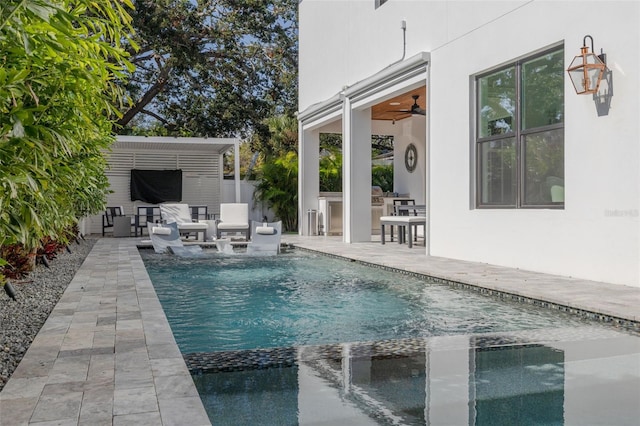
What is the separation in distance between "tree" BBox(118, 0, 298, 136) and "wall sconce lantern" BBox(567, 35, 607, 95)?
1498 cm

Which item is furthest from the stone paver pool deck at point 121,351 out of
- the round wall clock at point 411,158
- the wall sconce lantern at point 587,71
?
the round wall clock at point 411,158

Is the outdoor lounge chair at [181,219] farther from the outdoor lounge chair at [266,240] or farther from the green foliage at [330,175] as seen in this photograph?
the green foliage at [330,175]

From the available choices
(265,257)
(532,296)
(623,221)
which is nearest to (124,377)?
(532,296)

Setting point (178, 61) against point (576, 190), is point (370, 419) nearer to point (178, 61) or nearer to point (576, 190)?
point (576, 190)

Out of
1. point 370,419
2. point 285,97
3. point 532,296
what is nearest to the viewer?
point 370,419

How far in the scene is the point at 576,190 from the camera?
682 centimetres

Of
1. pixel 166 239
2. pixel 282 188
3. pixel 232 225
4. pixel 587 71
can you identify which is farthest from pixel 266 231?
pixel 587 71

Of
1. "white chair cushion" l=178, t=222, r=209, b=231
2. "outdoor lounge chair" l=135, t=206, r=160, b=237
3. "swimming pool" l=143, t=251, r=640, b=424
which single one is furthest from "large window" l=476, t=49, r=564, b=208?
"outdoor lounge chair" l=135, t=206, r=160, b=237

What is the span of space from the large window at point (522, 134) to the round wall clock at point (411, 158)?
7239 mm

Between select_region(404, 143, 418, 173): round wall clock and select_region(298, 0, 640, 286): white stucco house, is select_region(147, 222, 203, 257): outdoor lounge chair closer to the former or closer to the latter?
select_region(298, 0, 640, 286): white stucco house

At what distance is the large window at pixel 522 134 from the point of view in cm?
727

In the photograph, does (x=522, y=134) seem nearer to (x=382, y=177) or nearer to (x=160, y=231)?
(x=160, y=231)

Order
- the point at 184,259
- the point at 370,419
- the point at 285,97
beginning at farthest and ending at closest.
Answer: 1. the point at 285,97
2. the point at 184,259
3. the point at 370,419

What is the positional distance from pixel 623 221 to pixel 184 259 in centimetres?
721
